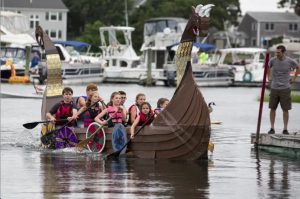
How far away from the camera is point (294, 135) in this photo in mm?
22250

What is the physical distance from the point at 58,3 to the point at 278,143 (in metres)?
107

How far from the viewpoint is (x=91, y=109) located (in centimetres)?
2181

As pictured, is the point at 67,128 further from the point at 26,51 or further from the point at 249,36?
the point at 249,36

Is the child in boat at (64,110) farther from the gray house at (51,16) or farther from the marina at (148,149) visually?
the gray house at (51,16)

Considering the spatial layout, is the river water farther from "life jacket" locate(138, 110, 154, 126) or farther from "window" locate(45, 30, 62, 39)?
"window" locate(45, 30, 62, 39)

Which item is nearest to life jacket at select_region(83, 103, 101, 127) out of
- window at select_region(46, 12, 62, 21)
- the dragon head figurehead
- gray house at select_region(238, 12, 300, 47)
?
the dragon head figurehead

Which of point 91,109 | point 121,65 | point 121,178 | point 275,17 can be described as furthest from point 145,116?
point 275,17

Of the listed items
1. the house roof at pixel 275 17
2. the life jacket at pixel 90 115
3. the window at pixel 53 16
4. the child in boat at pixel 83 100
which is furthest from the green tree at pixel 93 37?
the life jacket at pixel 90 115

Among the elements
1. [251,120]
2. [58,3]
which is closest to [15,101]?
[251,120]

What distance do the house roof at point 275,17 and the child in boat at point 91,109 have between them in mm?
121489

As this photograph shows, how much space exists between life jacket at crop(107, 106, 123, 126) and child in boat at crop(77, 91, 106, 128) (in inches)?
30.5

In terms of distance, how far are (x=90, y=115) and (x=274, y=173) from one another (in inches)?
181

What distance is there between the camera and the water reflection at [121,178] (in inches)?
618

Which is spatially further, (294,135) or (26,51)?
(26,51)
